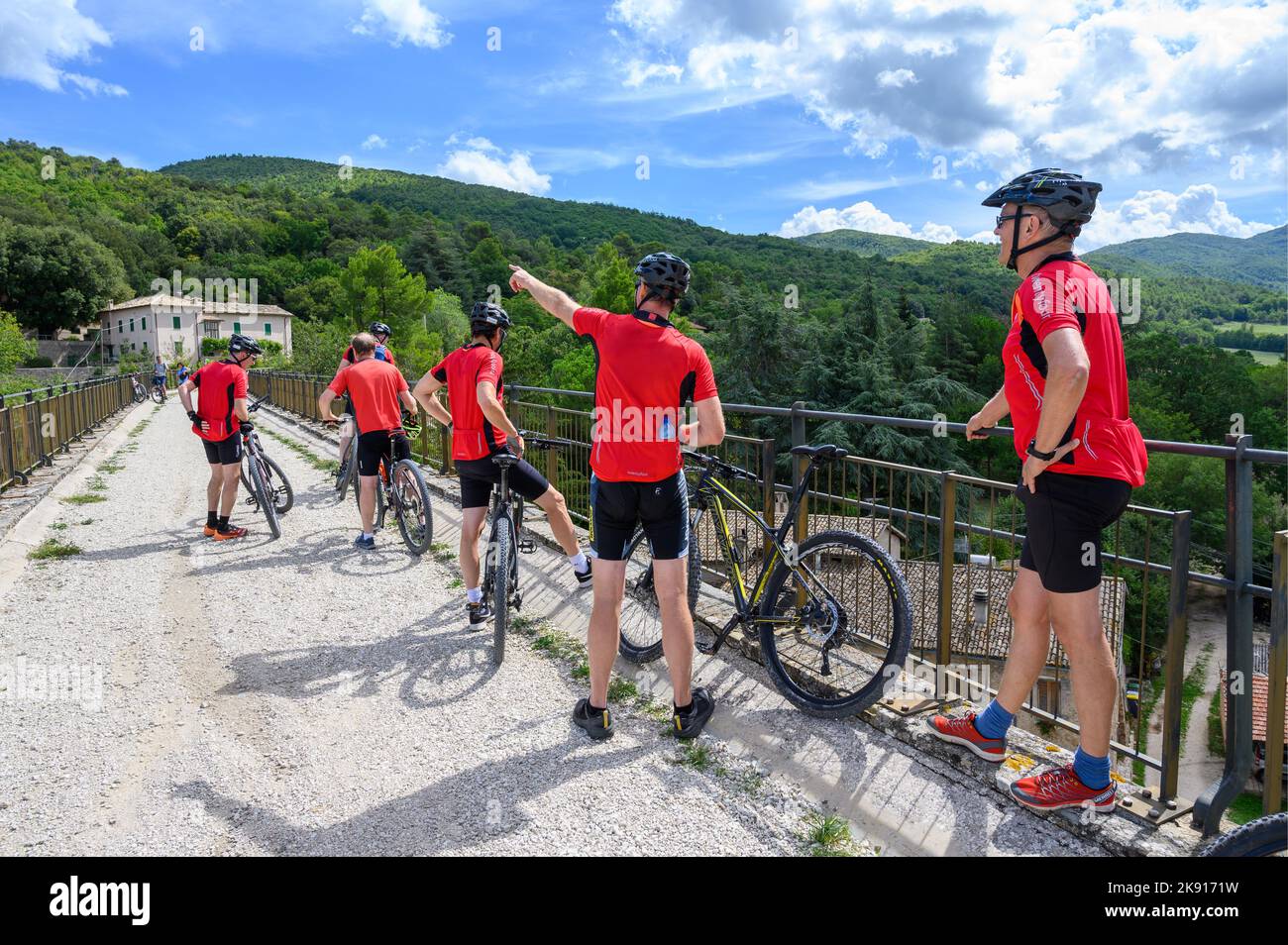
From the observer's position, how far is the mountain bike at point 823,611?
145 inches

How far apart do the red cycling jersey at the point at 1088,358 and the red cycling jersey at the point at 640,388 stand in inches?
47.1

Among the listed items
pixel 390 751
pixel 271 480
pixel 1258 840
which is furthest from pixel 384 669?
pixel 271 480

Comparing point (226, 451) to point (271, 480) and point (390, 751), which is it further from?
point (390, 751)

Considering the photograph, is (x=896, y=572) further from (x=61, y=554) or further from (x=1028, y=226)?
(x=61, y=554)

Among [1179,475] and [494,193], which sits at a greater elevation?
[494,193]

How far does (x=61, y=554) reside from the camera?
7.41 meters

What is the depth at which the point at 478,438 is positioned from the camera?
17.3 ft

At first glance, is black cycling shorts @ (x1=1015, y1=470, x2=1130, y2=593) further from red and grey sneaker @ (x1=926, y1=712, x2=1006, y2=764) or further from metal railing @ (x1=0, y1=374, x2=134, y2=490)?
metal railing @ (x1=0, y1=374, x2=134, y2=490)

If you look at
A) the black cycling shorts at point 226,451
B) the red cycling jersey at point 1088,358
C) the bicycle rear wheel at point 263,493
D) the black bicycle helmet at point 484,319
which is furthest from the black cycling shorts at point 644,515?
the black cycling shorts at point 226,451

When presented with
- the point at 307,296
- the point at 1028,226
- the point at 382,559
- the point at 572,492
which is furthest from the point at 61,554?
the point at 307,296

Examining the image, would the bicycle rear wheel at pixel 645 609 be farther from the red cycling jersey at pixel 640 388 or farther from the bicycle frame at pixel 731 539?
the red cycling jersey at pixel 640 388
